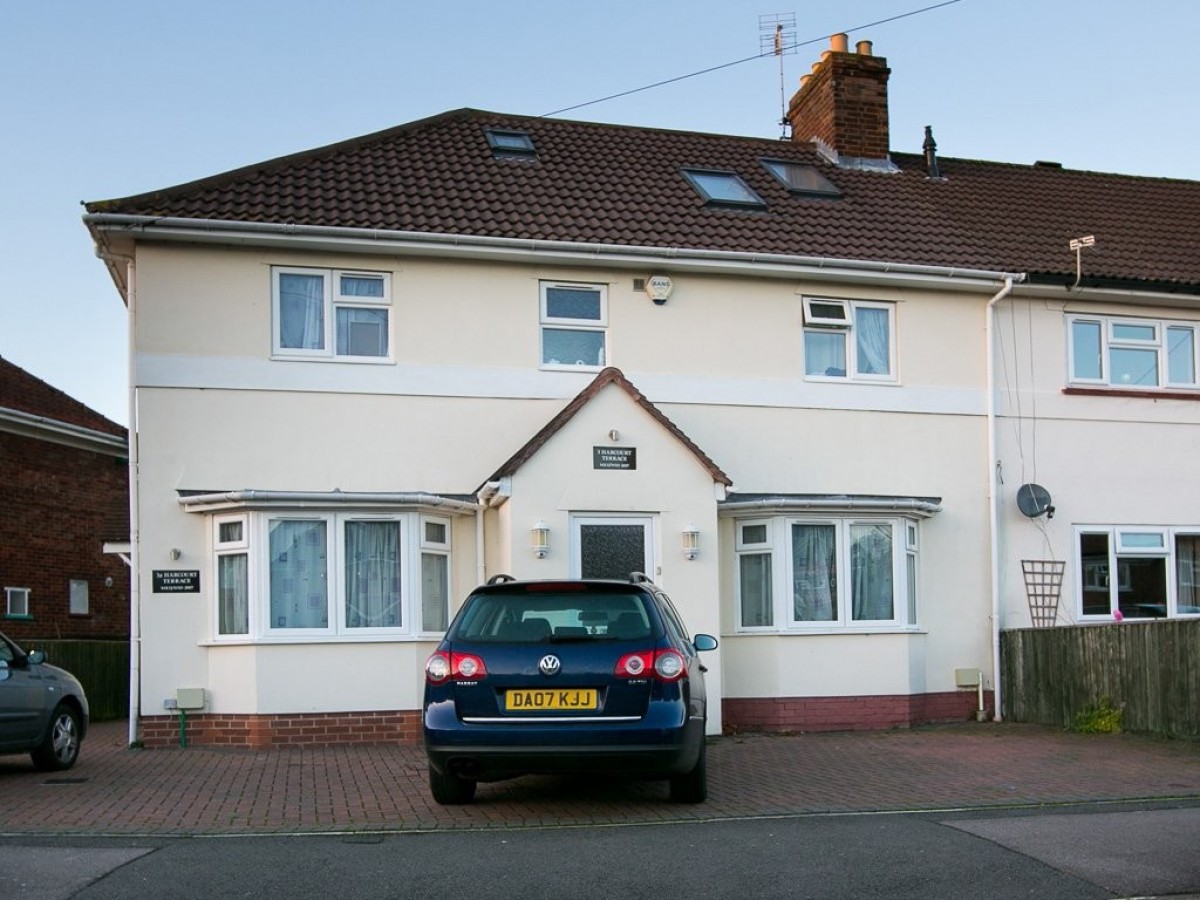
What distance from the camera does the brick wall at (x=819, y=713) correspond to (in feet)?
52.6

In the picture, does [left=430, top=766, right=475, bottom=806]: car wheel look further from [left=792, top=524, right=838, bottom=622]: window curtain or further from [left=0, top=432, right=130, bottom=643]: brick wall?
[left=0, top=432, right=130, bottom=643]: brick wall

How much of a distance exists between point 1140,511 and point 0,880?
14.8 meters

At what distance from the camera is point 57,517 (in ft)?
79.2

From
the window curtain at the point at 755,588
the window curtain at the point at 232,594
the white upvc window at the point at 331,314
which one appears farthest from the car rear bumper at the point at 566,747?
the white upvc window at the point at 331,314

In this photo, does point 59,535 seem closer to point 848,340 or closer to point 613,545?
point 613,545

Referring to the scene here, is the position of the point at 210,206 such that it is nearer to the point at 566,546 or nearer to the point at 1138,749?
the point at 566,546

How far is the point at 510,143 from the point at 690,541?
672 centimetres

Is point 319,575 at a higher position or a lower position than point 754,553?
lower

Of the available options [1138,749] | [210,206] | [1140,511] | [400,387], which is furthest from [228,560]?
[1140,511]

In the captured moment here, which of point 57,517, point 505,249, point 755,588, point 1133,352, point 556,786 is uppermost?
point 505,249

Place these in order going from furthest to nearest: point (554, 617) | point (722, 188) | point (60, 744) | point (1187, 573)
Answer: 1. point (722, 188)
2. point (1187, 573)
3. point (60, 744)
4. point (554, 617)

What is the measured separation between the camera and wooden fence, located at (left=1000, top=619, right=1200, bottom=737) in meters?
13.7

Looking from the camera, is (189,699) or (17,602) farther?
(17,602)

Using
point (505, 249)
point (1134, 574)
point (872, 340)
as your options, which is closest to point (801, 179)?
point (872, 340)
